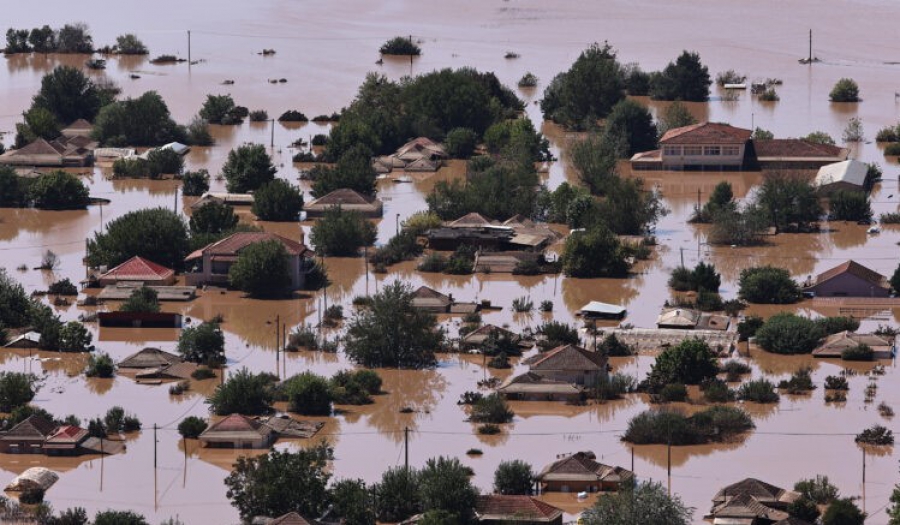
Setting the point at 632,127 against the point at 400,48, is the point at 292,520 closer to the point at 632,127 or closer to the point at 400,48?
the point at 632,127

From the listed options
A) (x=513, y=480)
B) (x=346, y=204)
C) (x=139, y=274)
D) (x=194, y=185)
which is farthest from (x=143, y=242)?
(x=513, y=480)

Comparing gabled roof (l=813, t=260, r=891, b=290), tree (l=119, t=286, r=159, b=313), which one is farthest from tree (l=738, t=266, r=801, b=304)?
tree (l=119, t=286, r=159, b=313)

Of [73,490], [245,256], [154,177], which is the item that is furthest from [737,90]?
[73,490]

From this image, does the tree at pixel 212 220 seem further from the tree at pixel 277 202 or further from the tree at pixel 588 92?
the tree at pixel 588 92

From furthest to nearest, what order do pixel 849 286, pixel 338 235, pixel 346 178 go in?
pixel 346 178, pixel 338 235, pixel 849 286

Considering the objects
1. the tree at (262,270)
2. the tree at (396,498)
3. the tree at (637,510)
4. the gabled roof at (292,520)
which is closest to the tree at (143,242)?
the tree at (262,270)

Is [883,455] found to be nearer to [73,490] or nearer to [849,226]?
[73,490]
